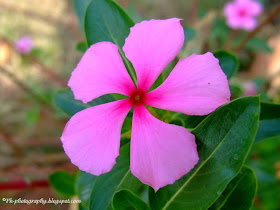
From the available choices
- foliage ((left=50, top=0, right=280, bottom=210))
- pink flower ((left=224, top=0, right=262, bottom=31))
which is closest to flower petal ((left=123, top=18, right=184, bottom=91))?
foliage ((left=50, top=0, right=280, bottom=210))

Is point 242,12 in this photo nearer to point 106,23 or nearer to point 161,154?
point 106,23

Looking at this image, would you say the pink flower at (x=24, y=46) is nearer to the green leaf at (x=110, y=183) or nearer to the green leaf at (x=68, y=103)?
the green leaf at (x=68, y=103)

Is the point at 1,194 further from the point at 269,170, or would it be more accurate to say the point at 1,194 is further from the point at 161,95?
the point at 161,95

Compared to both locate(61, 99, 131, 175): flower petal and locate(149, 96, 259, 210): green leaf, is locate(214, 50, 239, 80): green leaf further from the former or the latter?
locate(61, 99, 131, 175): flower petal

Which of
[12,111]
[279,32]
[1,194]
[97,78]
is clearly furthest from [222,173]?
[279,32]

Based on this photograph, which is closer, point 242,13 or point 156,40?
point 156,40

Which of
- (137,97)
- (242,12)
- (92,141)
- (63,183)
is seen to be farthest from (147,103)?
(242,12)
